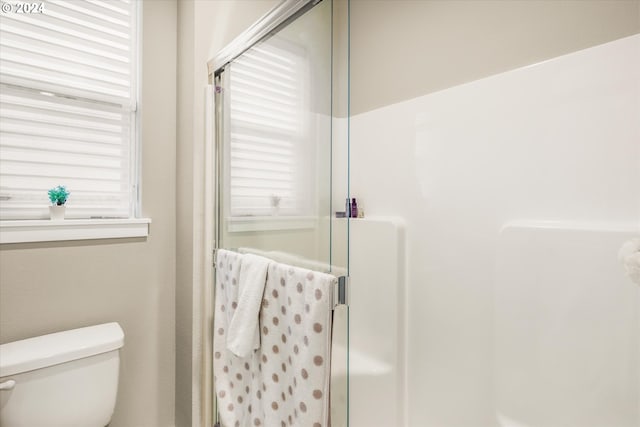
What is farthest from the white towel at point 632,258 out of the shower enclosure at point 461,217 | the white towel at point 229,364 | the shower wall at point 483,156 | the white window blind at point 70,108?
the white window blind at point 70,108

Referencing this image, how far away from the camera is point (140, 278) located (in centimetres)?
150

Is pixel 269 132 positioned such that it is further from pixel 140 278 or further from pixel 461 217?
pixel 140 278

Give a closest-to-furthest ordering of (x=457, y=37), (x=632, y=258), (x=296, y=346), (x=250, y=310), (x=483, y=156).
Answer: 1. (x=632, y=258)
2. (x=296, y=346)
3. (x=250, y=310)
4. (x=483, y=156)
5. (x=457, y=37)

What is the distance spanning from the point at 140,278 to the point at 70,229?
0.34 meters

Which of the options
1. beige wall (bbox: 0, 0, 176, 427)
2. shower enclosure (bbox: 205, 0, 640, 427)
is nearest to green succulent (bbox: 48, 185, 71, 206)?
beige wall (bbox: 0, 0, 176, 427)

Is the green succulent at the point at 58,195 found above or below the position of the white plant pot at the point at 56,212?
above

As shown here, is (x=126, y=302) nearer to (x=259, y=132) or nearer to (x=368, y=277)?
(x=259, y=132)

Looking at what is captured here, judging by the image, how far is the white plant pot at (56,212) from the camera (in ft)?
4.26

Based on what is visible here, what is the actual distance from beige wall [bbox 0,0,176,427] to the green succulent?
16cm

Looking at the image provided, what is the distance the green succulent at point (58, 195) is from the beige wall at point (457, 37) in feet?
4.39

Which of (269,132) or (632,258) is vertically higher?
(269,132)

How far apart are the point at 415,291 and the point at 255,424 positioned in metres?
0.77

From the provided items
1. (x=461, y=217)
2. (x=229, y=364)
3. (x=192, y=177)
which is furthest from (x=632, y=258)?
(x=192, y=177)

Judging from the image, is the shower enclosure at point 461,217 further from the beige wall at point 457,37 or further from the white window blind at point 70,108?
the white window blind at point 70,108
